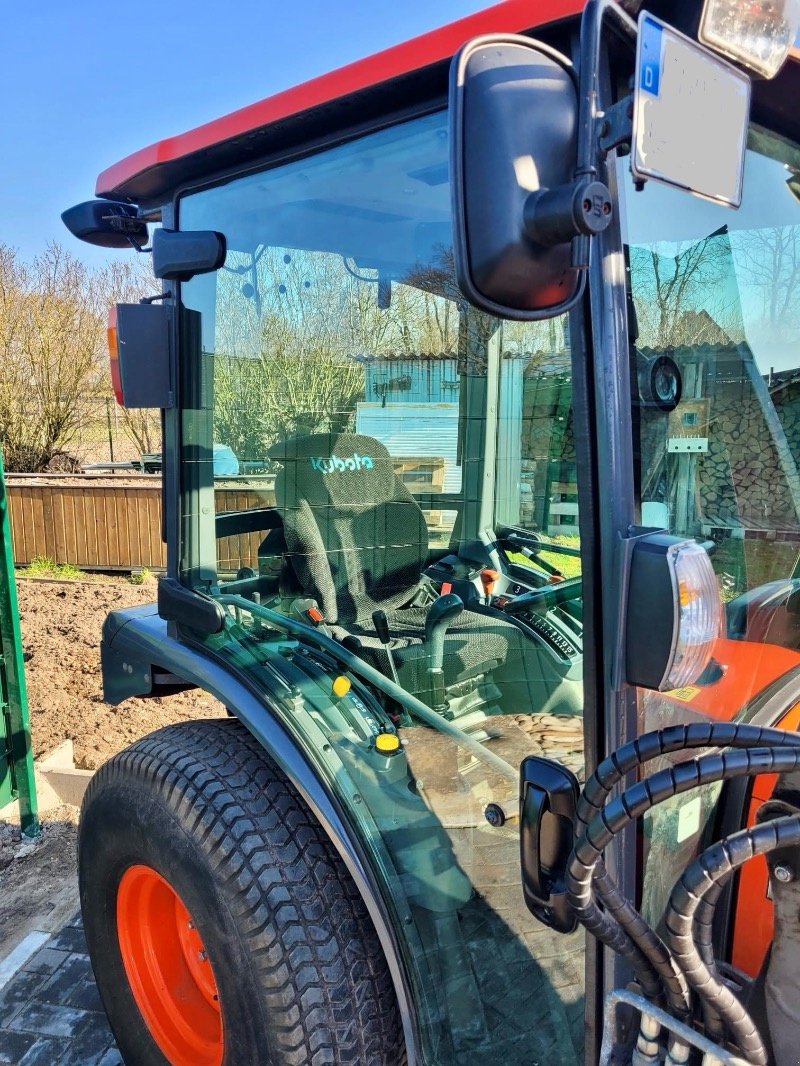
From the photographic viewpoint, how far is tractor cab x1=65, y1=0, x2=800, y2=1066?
3.32 ft

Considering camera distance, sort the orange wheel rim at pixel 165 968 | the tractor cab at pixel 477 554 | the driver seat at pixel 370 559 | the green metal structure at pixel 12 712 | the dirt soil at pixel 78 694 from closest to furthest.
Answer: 1. the tractor cab at pixel 477 554
2. the driver seat at pixel 370 559
3. the orange wheel rim at pixel 165 968
4. the green metal structure at pixel 12 712
5. the dirt soil at pixel 78 694

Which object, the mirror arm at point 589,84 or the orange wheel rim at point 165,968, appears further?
the orange wheel rim at point 165,968

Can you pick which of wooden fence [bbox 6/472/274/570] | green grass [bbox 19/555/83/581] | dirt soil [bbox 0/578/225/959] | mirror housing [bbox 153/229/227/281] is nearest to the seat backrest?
mirror housing [bbox 153/229/227/281]

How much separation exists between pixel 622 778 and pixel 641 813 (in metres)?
0.06

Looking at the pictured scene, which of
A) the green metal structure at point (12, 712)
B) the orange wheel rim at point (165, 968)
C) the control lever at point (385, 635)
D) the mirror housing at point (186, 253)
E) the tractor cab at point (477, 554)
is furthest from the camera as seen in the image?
the green metal structure at point (12, 712)

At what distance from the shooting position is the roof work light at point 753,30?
1.02m

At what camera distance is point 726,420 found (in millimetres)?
1392

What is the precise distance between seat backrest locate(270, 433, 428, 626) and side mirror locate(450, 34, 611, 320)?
2.15 ft

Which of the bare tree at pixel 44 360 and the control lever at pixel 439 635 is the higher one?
the bare tree at pixel 44 360

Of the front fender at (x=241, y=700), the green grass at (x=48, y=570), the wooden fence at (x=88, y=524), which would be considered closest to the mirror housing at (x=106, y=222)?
the front fender at (x=241, y=700)

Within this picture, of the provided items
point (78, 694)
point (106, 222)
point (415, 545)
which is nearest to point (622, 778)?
point (415, 545)

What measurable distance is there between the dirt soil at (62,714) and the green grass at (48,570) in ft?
1.48

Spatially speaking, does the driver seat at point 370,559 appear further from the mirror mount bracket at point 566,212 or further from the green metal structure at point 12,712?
the green metal structure at point 12,712

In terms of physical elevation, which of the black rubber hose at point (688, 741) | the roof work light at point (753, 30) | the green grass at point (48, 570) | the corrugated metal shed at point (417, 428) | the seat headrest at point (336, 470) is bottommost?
the green grass at point (48, 570)
